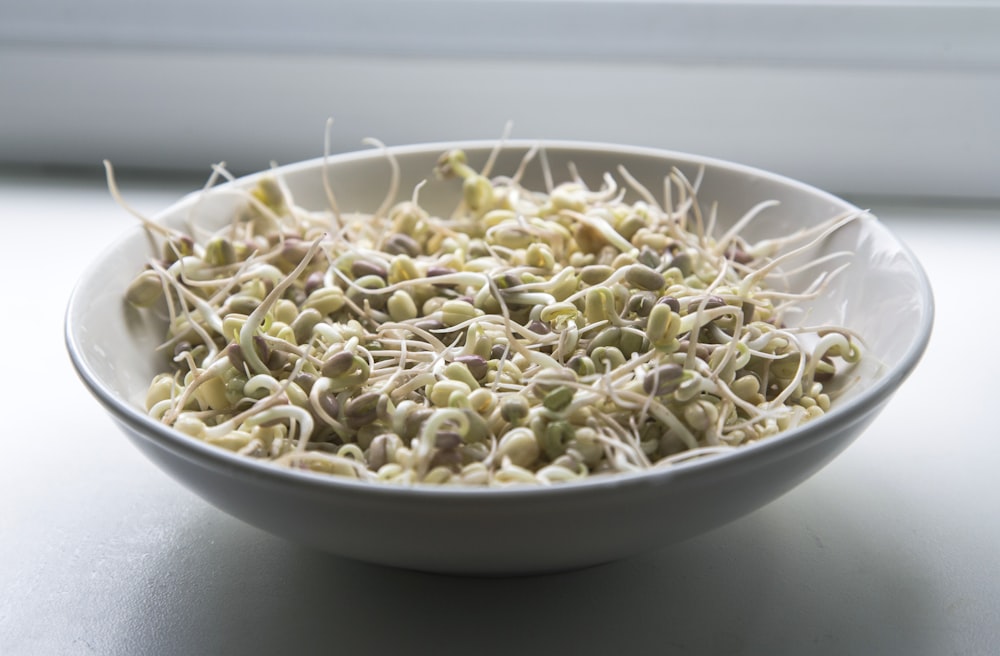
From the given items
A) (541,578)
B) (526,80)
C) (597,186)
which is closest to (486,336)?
(541,578)

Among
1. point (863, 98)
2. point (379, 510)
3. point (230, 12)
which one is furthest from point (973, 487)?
point (230, 12)

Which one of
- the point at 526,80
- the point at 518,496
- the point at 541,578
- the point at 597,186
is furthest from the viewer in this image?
the point at 526,80

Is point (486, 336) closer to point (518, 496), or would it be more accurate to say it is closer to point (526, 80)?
point (518, 496)

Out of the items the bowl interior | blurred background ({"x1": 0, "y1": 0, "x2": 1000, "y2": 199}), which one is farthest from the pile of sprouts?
blurred background ({"x1": 0, "y1": 0, "x2": 1000, "y2": 199})

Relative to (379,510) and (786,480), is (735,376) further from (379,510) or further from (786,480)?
(379,510)

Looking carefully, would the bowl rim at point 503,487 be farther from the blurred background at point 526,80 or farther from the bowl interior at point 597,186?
the blurred background at point 526,80

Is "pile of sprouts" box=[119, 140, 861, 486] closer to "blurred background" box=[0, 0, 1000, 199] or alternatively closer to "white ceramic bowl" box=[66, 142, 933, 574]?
"white ceramic bowl" box=[66, 142, 933, 574]
